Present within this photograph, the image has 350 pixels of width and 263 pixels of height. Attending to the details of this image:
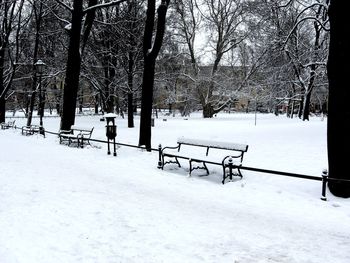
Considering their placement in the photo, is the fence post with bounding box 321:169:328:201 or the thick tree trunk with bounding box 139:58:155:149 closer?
the fence post with bounding box 321:169:328:201

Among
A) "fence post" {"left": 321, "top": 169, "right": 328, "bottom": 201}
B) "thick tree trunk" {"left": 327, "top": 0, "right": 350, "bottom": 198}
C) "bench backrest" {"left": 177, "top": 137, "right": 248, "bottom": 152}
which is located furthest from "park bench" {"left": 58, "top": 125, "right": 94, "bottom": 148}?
"thick tree trunk" {"left": 327, "top": 0, "right": 350, "bottom": 198}

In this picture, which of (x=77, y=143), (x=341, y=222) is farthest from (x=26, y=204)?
(x=77, y=143)

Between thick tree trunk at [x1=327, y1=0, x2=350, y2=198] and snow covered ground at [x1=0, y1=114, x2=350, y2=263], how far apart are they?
1.78ft

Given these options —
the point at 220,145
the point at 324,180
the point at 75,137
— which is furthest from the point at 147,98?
the point at 324,180

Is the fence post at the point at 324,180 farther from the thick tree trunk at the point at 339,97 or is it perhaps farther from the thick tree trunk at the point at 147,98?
the thick tree trunk at the point at 147,98

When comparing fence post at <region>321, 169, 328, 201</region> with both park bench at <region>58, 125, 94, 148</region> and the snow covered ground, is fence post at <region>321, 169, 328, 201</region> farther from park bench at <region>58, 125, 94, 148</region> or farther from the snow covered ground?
park bench at <region>58, 125, 94, 148</region>

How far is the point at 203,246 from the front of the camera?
446 centimetres

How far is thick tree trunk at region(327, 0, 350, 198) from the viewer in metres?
6.37

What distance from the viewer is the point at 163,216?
18.5 ft

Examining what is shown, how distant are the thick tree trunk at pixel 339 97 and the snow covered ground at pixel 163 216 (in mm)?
542

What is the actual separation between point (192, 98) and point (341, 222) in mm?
34831

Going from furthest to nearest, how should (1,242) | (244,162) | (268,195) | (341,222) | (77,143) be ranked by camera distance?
(77,143), (244,162), (268,195), (341,222), (1,242)

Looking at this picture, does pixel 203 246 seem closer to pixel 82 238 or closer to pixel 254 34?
pixel 82 238

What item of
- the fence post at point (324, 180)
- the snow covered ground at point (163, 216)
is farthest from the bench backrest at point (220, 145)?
the fence post at point (324, 180)
